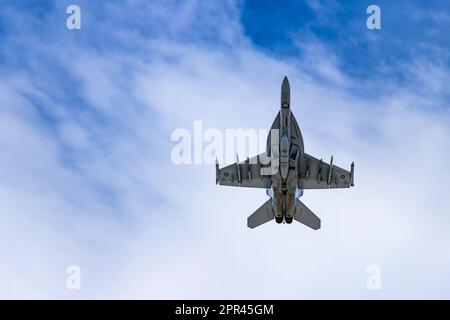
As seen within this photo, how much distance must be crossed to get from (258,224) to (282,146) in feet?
44.1

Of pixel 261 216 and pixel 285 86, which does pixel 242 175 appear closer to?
pixel 261 216

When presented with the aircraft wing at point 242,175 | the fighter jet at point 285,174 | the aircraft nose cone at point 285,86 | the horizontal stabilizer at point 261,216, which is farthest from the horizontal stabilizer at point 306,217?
the aircraft nose cone at point 285,86

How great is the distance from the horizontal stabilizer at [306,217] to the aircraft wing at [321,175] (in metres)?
2.67

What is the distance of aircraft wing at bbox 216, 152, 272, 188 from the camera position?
73.9 m

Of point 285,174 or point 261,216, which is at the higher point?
point 285,174

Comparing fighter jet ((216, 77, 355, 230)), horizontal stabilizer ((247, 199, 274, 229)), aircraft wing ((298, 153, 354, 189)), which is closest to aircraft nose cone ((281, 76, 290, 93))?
fighter jet ((216, 77, 355, 230))

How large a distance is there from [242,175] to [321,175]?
27.0 ft

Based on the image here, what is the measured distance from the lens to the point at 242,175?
2938 inches

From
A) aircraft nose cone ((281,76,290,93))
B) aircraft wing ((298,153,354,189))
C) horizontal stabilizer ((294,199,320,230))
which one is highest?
aircraft nose cone ((281,76,290,93))

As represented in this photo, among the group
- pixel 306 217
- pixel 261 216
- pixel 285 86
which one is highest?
pixel 285 86

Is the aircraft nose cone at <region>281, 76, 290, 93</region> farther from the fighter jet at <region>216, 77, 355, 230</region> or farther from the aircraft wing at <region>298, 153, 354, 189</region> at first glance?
the aircraft wing at <region>298, 153, 354, 189</region>

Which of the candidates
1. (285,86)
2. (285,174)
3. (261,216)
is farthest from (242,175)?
(285,86)
